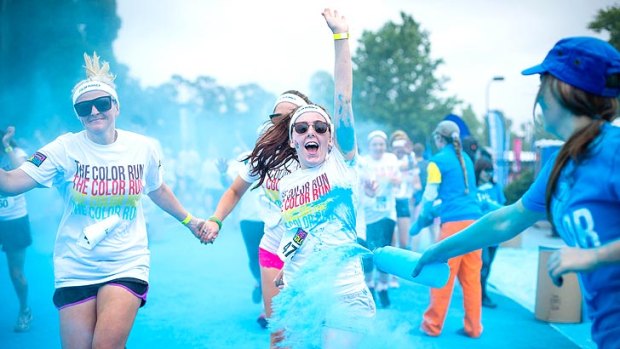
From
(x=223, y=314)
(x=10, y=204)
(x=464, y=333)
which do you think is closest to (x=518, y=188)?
(x=464, y=333)

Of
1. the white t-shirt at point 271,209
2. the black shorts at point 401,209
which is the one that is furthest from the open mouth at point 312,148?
the black shorts at point 401,209

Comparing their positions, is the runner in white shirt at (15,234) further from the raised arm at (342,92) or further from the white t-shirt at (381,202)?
the raised arm at (342,92)

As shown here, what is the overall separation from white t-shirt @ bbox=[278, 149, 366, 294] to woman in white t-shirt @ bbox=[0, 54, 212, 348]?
3.19 feet

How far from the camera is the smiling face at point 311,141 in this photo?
2881mm

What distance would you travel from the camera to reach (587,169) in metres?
1.71

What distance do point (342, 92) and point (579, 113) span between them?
1.31 m

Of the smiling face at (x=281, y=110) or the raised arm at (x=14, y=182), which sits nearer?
the raised arm at (x=14, y=182)

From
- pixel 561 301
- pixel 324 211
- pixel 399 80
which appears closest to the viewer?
pixel 324 211

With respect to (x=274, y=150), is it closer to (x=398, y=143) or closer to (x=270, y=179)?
(x=270, y=179)

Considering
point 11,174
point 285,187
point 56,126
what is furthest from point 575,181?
point 56,126

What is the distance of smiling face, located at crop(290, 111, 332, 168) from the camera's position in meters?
2.88

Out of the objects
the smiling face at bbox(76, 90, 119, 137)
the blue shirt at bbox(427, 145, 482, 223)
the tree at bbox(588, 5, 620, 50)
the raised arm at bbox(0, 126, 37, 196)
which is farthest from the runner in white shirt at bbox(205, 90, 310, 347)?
the tree at bbox(588, 5, 620, 50)

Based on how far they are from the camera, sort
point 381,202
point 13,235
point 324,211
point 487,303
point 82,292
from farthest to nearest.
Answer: point 381,202
point 487,303
point 13,235
point 82,292
point 324,211

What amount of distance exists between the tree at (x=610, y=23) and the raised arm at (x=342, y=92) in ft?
72.5
